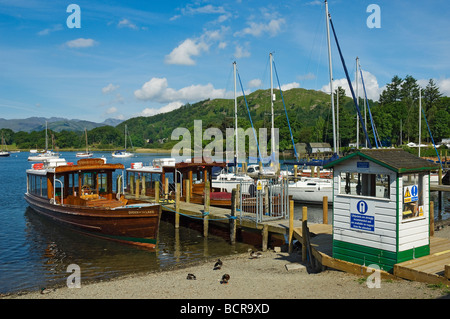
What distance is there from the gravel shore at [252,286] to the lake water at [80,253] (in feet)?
7.10

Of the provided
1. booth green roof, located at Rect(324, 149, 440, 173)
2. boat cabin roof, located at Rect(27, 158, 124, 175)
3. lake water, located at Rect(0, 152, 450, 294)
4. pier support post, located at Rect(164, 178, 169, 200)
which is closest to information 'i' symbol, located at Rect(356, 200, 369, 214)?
booth green roof, located at Rect(324, 149, 440, 173)

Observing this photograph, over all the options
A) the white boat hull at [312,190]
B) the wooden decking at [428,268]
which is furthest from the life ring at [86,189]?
the wooden decking at [428,268]

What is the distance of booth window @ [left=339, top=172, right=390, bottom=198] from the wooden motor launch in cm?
1067

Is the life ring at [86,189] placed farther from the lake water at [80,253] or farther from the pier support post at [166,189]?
Result: the pier support post at [166,189]

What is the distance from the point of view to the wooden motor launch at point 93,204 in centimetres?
2011

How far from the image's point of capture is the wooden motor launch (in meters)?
20.1

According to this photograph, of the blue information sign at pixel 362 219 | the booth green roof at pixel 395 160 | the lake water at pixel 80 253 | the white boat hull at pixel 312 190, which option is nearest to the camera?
the booth green roof at pixel 395 160

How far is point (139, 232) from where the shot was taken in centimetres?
2022

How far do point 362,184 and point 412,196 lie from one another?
1.37m

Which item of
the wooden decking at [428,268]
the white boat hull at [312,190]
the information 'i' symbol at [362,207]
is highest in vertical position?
the information 'i' symbol at [362,207]

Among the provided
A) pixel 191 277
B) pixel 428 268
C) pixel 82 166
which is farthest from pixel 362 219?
pixel 82 166

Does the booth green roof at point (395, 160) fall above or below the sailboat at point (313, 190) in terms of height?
above
